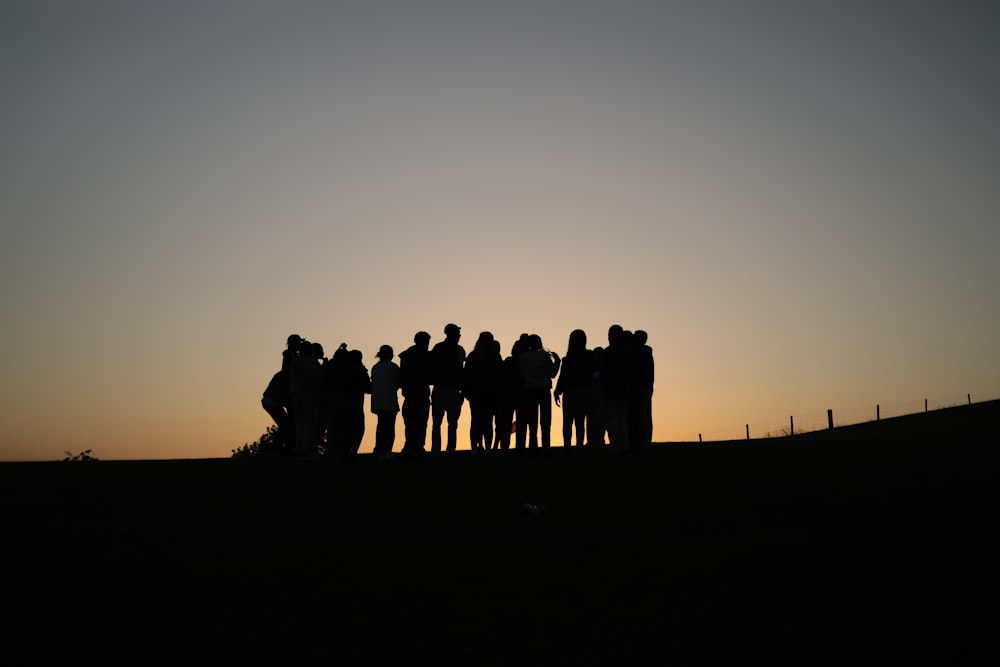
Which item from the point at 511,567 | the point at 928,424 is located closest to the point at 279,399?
the point at 511,567

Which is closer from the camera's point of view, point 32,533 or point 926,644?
point 926,644

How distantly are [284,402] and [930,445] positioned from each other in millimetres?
11738

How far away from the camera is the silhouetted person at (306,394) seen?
20703mm

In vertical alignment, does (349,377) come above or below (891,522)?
above

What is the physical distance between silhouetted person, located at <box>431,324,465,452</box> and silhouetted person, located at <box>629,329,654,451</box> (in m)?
3.18

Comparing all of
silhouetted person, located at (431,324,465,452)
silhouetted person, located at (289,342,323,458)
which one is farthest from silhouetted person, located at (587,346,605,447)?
silhouetted person, located at (289,342,323,458)

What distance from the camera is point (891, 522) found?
39.9ft

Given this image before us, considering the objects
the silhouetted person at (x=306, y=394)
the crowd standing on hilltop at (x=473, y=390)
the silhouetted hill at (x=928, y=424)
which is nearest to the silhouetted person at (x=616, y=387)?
the crowd standing on hilltop at (x=473, y=390)

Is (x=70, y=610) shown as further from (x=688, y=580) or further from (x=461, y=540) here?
(x=688, y=580)

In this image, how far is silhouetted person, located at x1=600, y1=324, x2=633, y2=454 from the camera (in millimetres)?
20281

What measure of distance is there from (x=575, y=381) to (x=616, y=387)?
752 millimetres

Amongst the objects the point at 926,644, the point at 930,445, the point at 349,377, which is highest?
the point at 349,377

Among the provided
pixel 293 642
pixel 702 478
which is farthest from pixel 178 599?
pixel 702 478

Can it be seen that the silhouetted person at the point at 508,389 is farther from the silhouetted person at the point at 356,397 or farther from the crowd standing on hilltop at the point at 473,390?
the silhouetted person at the point at 356,397
